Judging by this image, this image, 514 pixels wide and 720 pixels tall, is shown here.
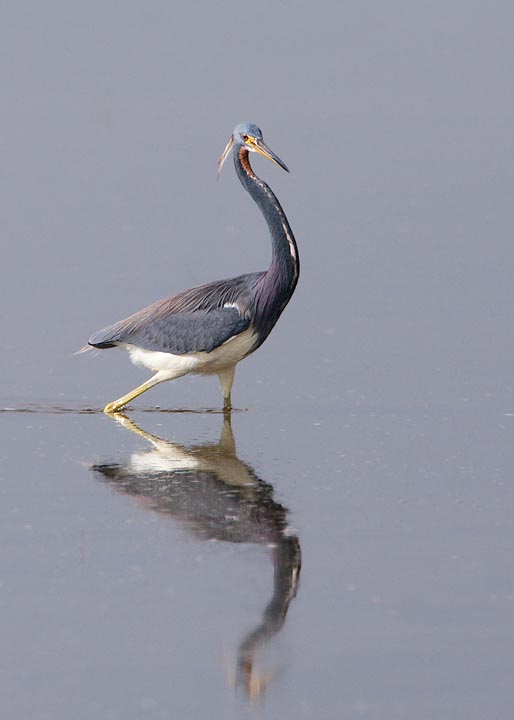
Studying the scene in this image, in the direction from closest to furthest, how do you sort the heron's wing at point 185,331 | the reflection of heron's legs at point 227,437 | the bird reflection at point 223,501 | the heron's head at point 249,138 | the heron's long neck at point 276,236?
the bird reflection at point 223,501
the reflection of heron's legs at point 227,437
the heron's wing at point 185,331
the heron's long neck at point 276,236
the heron's head at point 249,138

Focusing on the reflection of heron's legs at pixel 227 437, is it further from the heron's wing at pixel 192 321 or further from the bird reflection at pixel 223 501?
the heron's wing at pixel 192 321

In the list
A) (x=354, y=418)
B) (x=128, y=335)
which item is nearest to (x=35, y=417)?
(x=128, y=335)

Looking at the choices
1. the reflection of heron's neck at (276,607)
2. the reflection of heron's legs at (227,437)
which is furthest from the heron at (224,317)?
the reflection of heron's neck at (276,607)

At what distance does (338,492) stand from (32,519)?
2.04 meters

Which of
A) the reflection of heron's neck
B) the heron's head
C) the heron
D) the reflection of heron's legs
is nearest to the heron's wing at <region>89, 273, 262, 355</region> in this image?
the heron

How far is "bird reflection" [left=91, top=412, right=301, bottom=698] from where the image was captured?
690 cm

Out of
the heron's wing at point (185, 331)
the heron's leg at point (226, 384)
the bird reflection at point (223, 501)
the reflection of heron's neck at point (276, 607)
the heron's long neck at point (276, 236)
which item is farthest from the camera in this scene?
the heron's leg at point (226, 384)

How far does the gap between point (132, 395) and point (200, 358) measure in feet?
2.42

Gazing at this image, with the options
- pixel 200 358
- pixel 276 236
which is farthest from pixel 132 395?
pixel 276 236

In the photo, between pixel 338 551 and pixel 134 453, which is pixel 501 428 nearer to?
pixel 134 453

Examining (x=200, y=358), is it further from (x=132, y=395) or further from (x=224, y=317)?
(x=132, y=395)

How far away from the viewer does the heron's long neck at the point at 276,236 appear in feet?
39.7

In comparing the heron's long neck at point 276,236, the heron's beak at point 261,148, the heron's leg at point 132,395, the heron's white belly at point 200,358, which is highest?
the heron's beak at point 261,148

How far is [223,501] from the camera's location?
927 cm
